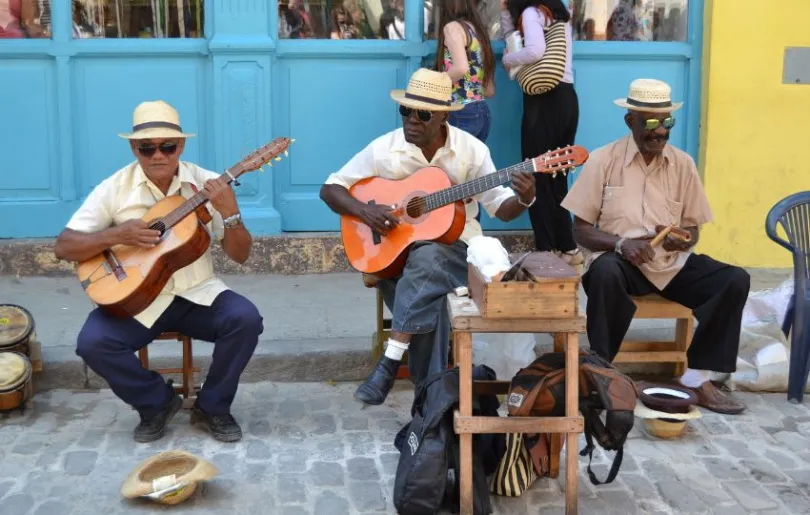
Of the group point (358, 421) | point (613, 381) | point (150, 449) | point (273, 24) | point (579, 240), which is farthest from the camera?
point (273, 24)

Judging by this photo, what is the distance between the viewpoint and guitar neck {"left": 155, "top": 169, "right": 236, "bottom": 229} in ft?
14.3

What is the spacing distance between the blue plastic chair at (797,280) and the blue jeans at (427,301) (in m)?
1.55

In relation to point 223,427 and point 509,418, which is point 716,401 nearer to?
point 509,418

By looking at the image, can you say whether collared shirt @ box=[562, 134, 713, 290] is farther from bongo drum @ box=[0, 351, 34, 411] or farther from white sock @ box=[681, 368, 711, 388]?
bongo drum @ box=[0, 351, 34, 411]

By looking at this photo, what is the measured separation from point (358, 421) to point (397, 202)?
3.19 feet

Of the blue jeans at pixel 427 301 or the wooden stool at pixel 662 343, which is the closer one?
the blue jeans at pixel 427 301

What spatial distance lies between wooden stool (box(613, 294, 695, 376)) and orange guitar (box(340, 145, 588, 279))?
0.80 metres

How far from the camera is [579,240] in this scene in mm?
5055

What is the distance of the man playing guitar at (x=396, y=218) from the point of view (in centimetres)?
451

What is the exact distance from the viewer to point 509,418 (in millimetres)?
3766

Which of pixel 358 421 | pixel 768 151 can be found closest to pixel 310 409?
pixel 358 421

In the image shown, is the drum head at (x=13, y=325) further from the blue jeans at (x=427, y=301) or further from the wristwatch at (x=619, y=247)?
the wristwatch at (x=619, y=247)

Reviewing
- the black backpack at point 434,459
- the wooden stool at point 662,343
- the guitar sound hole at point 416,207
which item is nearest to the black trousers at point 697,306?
the wooden stool at point 662,343

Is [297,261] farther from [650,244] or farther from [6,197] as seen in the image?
[650,244]
